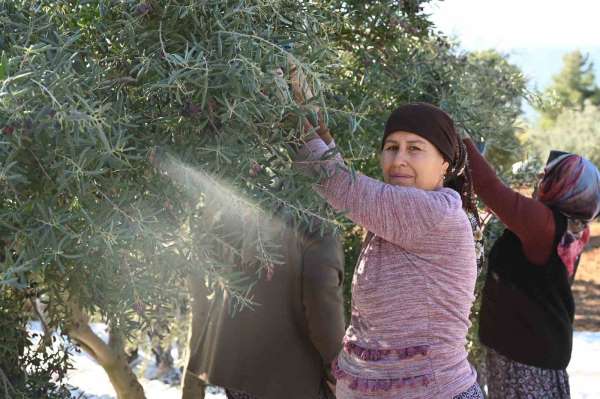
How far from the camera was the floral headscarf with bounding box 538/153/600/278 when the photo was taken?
3.58 meters

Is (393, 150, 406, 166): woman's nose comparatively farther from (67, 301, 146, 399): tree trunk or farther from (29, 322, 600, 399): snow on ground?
(29, 322, 600, 399): snow on ground

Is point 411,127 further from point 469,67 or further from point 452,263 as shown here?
point 469,67

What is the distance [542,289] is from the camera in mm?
3600

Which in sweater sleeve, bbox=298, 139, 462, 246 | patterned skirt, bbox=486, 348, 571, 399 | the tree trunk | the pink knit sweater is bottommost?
the tree trunk

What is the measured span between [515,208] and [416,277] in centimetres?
123

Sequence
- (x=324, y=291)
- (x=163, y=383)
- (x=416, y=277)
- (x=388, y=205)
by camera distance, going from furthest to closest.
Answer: (x=163, y=383) → (x=324, y=291) → (x=416, y=277) → (x=388, y=205)

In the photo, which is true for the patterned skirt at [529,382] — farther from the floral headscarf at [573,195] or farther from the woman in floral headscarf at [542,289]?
the floral headscarf at [573,195]

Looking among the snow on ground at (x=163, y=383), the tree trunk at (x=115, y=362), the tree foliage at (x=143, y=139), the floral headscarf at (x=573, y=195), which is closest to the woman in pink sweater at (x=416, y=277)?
the tree foliage at (x=143, y=139)

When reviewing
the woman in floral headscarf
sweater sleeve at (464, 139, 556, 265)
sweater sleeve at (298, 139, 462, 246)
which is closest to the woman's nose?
sweater sleeve at (298, 139, 462, 246)

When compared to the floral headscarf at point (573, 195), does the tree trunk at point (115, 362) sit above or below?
below

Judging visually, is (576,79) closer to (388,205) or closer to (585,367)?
(585,367)

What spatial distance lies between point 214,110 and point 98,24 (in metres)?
0.34

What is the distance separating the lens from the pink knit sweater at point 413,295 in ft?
7.23

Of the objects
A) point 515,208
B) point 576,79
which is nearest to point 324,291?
point 515,208
